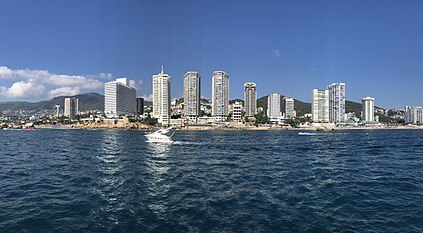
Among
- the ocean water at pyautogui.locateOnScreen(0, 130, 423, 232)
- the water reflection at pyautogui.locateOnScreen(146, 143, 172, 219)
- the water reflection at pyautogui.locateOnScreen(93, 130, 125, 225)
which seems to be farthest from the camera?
the water reflection at pyautogui.locateOnScreen(146, 143, 172, 219)

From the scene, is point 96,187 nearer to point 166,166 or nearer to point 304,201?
point 166,166

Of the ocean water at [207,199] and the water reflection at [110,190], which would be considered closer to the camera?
the ocean water at [207,199]

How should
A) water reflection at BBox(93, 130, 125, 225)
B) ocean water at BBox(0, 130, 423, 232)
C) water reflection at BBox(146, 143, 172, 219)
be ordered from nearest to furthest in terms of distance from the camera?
ocean water at BBox(0, 130, 423, 232), water reflection at BBox(93, 130, 125, 225), water reflection at BBox(146, 143, 172, 219)

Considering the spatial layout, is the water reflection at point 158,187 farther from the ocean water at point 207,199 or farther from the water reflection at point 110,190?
the water reflection at point 110,190

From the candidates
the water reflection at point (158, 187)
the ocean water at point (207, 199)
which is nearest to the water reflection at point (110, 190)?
the ocean water at point (207, 199)

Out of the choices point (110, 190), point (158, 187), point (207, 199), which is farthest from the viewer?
point (158, 187)

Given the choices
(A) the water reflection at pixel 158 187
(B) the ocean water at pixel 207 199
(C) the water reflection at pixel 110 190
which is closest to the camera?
(B) the ocean water at pixel 207 199

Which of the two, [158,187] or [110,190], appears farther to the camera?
[158,187]

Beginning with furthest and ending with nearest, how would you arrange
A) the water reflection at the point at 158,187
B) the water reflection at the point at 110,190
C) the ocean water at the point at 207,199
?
the water reflection at the point at 158,187 < the water reflection at the point at 110,190 < the ocean water at the point at 207,199

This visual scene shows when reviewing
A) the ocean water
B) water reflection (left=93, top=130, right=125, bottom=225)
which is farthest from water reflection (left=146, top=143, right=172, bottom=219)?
water reflection (left=93, top=130, right=125, bottom=225)

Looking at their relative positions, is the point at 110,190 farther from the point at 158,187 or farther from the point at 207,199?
the point at 207,199

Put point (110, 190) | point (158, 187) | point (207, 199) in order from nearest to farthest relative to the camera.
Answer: point (207, 199), point (110, 190), point (158, 187)

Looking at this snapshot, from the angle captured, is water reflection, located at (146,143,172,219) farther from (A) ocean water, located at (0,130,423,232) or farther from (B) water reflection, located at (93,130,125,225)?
(B) water reflection, located at (93,130,125,225)

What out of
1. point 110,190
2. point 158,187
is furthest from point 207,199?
point 110,190
